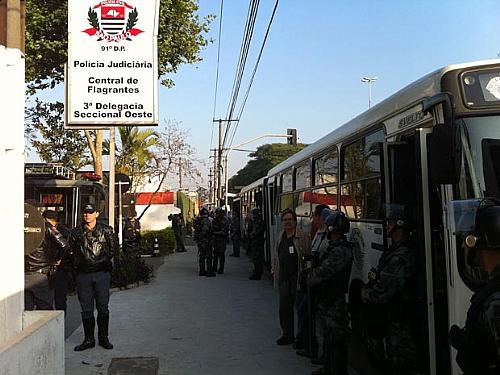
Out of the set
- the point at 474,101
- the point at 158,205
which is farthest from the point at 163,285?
the point at 158,205

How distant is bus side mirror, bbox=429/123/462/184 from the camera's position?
380 centimetres

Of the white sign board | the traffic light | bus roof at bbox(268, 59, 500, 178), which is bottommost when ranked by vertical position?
bus roof at bbox(268, 59, 500, 178)

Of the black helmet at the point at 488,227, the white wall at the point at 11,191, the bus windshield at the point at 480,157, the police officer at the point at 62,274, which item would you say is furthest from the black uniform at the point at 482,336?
the police officer at the point at 62,274

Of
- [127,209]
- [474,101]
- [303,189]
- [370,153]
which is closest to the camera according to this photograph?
[474,101]

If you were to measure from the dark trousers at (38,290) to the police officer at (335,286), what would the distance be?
3.28 m

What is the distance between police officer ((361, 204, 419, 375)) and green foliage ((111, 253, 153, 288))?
26.2ft

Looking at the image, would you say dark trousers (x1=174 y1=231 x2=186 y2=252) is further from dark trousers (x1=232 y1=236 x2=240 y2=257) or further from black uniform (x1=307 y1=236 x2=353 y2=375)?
black uniform (x1=307 y1=236 x2=353 y2=375)

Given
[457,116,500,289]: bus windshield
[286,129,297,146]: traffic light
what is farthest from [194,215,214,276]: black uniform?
[286,129,297,146]: traffic light

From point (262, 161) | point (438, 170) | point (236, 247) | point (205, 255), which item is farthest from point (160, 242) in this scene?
point (262, 161)

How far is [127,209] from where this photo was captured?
59.2 feet

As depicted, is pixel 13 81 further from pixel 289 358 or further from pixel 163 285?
pixel 163 285

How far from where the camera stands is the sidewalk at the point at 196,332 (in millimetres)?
6391

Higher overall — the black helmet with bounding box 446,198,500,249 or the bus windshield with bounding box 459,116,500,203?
the bus windshield with bounding box 459,116,500,203

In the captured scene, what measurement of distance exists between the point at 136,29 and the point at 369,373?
214 inches
